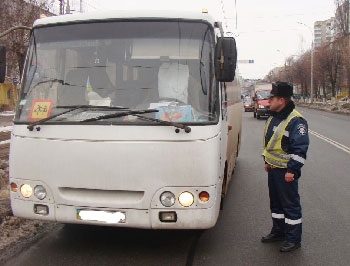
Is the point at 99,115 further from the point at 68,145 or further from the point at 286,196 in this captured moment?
the point at 286,196

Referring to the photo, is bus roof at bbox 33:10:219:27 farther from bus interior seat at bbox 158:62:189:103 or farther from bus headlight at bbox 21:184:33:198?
bus headlight at bbox 21:184:33:198

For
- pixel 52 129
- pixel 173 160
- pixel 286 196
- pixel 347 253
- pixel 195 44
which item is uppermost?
pixel 195 44

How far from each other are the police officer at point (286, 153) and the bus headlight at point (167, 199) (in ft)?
4.35

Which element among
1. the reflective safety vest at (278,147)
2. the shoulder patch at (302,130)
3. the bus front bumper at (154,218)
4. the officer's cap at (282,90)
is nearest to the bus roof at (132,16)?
the officer's cap at (282,90)

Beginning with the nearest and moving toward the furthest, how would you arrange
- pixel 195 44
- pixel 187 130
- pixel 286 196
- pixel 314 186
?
pixel 187 130 → pixel 195 44 → pixel 286 196 → pixel 314 186

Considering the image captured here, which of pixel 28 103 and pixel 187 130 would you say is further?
pixel 28 103

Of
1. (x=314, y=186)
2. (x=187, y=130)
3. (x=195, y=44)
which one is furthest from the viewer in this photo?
(x=314, y=186)

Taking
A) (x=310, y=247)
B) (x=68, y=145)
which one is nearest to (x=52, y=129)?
(x=68, y=145)

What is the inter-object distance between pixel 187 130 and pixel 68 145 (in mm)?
1192

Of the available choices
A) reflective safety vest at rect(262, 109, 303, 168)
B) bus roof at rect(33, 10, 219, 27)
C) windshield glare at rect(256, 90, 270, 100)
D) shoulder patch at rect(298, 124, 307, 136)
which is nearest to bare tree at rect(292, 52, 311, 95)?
windshield glare at rect(256, 90, 270, 100)

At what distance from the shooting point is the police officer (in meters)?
5.07

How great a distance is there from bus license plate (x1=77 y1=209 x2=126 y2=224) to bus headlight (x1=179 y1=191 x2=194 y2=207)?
1.90ft

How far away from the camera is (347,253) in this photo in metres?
5.20

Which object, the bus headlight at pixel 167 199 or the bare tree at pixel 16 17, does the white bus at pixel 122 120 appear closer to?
the bus headlight at pixel 167 199
